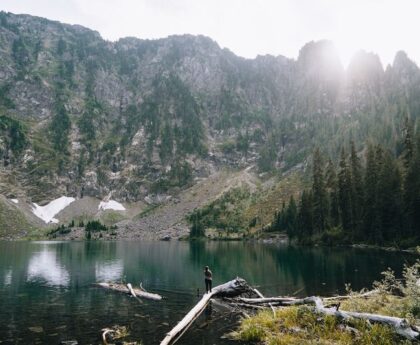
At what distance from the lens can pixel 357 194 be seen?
4788 inches

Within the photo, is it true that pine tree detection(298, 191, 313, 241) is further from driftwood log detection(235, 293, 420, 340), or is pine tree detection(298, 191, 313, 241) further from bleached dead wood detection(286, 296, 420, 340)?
Result: bleached dead wood detection(286, 296, 420, 340)

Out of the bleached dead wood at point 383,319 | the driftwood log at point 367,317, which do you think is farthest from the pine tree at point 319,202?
the bleached dead wood at point 383,319

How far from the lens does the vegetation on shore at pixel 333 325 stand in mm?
19703

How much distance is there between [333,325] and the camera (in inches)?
871

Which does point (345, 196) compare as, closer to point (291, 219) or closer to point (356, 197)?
point (356, 197)

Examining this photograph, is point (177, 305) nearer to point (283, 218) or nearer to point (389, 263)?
point (389, 263)

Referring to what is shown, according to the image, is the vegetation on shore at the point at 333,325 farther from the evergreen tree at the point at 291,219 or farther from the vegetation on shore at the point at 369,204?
the evergreen tree at the point at 291,219

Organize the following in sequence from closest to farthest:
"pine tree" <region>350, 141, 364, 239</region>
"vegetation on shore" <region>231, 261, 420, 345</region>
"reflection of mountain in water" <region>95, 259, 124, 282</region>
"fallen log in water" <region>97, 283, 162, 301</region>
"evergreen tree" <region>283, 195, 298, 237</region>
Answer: "vegetation on shore" <region>231, 261, 420, 345</region> < "fallen log in water" <region>97, 283, 162, 301</region> < "reflection of mountain in water" <region>95, 259, 124, 282</region> < "pine tree" <region>350, 141, 364, 239</region> < "evergreen tree" <region>283, 195, 298, 237</region>

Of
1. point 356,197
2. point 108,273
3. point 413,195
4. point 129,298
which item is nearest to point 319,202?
point 356,197

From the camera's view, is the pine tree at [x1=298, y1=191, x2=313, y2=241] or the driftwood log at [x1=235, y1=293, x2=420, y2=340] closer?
the driftwood log at [x1=235, y1=293, x2=420, y2=340]

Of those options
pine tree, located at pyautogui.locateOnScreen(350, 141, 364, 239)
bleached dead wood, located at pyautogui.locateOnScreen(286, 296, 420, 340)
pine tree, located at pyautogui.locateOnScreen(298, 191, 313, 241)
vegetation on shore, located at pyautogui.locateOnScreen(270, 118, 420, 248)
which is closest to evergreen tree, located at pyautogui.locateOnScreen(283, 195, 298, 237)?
vegetation on shore, located at pyautogui.locateOnScreen(270, 118, 420, 248)

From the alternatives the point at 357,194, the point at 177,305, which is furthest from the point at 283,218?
the point at 177,305

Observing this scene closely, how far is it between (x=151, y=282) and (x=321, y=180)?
9883 centimetres

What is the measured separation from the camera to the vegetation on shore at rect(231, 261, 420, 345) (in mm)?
19703
